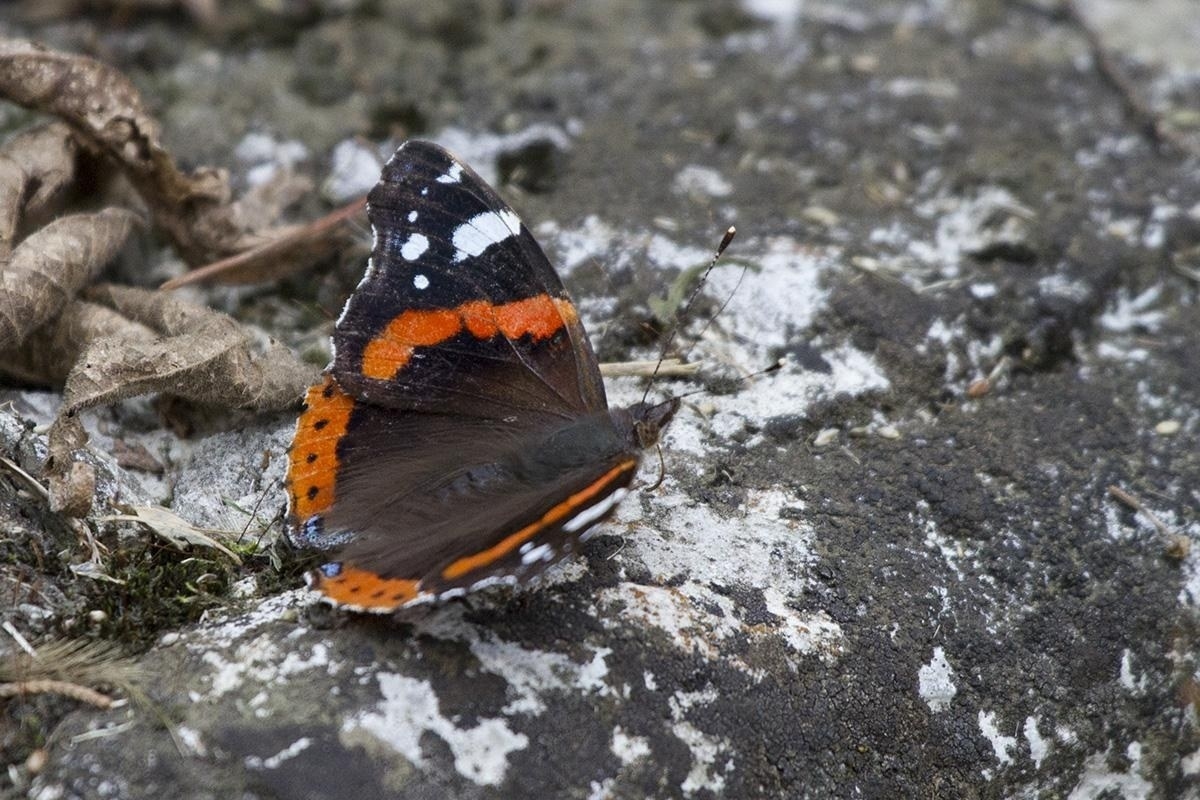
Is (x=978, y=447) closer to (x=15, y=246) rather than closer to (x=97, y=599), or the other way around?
(x=97, y=599)

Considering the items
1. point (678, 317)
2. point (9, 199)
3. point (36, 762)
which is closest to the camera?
point (36, 762)

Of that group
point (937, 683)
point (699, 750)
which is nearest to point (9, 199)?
point (699, 750)

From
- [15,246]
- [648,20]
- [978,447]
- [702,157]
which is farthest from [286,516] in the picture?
[648,20]

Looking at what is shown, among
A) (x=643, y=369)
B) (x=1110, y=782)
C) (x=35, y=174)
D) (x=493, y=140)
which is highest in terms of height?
(x=35, y=174)

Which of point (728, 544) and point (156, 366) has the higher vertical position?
point (156, 366)

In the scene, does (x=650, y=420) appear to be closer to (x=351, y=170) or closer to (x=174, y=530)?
(x=174, y=530)

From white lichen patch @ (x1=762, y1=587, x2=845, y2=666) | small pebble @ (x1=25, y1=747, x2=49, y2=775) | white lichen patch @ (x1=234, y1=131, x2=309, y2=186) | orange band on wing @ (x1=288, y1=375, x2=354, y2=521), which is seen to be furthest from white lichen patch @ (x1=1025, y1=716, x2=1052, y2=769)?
white lichen patch @ (x1=234, y1=131, x2=309, y2=186)

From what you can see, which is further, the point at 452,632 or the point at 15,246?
the point at 15,246
